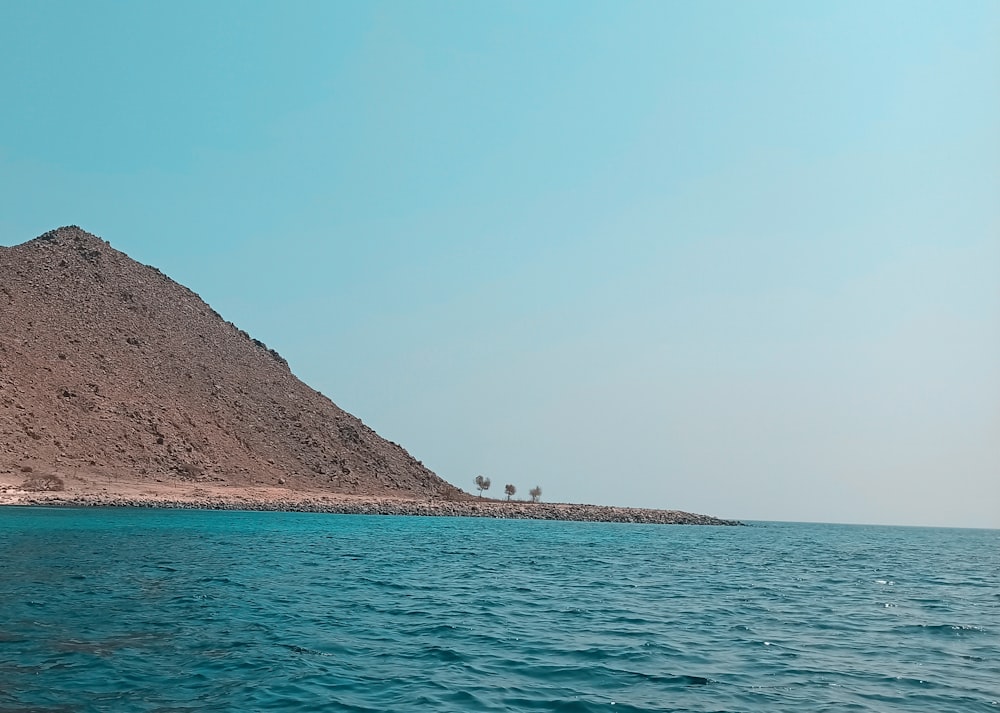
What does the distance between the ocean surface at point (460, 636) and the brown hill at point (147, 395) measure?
62.5 meters

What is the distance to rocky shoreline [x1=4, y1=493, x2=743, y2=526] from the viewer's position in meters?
73.8

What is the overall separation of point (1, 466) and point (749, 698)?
8390 cm

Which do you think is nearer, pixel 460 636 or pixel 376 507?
pixel 460 636

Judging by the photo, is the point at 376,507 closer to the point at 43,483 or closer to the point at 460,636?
the point at 43,483

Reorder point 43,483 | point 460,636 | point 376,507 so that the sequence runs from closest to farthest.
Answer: point 460,636 < point 43,483 < point 376,507

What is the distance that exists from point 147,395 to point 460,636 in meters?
102

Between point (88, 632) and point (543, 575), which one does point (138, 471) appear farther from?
point (88, 632)

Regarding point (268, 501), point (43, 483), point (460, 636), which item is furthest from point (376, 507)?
point (460, 636)

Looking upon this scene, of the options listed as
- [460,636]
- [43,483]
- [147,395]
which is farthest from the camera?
[147,395]

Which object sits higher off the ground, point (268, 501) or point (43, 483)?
point (43, 483)

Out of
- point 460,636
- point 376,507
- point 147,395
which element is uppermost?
point 147,395

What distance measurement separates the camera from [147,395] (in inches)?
4316

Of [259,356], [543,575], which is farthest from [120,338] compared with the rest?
[543,575]

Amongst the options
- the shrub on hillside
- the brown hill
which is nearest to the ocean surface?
the shrub on hillside
